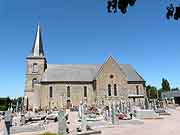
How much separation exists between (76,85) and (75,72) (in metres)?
4.00

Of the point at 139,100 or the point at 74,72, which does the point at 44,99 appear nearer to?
the point at 74,72

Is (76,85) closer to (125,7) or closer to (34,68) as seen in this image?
(34,68)

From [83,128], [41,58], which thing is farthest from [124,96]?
[83,128]

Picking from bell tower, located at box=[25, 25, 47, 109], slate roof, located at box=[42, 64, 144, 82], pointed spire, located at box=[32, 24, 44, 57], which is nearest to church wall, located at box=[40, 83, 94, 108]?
slate roof, located at box=[42, 64, 144, 82]

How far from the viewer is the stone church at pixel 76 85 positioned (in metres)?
52.1

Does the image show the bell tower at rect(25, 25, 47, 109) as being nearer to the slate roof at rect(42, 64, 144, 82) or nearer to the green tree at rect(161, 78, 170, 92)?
the slate roof at rect(42, 64, 144, 82)

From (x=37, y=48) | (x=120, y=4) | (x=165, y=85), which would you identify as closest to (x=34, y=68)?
(x=37, y=48)

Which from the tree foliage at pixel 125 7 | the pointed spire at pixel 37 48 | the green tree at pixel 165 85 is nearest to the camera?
the tree foliage at pixel 125 7

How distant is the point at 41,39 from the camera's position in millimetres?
58688

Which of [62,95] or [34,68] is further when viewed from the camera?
[34,68]

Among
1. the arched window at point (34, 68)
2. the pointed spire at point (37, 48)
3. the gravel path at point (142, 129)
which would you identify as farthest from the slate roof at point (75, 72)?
the gravel path at point (142, 129)

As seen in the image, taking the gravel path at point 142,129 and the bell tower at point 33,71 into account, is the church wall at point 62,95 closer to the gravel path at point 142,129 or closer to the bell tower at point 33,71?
the bell tower at point 33,71

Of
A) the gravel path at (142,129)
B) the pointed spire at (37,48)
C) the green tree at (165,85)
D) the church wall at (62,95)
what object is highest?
the pointed spire at (37,48)

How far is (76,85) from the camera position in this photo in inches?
2131
